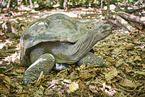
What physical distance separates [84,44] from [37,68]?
773mm

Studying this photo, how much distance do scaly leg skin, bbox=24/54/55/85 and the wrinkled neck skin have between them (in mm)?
302

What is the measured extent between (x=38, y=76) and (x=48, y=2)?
39.0 ft

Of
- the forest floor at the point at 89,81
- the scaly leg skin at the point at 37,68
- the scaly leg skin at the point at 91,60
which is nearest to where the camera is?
the forest floor at the point at 89,81

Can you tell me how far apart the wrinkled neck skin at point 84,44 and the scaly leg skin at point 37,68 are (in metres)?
0.30

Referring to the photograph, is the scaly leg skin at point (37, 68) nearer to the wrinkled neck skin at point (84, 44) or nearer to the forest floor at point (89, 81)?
the forest floor at point (89, 81)

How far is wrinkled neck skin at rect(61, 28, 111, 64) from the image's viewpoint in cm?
176

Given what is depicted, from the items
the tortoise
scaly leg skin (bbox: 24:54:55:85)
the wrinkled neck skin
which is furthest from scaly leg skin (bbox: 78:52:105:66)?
scaly leg skin (bbox: 24:54:55:85)

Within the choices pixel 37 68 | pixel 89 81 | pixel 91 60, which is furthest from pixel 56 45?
pixel 89 81

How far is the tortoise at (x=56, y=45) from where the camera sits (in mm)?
1779

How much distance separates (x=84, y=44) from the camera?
1827mm

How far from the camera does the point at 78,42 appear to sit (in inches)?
73.7

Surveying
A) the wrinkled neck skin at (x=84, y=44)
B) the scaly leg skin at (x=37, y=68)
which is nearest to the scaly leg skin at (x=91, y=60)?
the wrinkled neck skin at (x=84, y=44)

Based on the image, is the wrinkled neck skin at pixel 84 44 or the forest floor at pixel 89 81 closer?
the forest floor at pixel 89 81

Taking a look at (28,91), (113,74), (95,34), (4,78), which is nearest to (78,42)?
(95,34)
